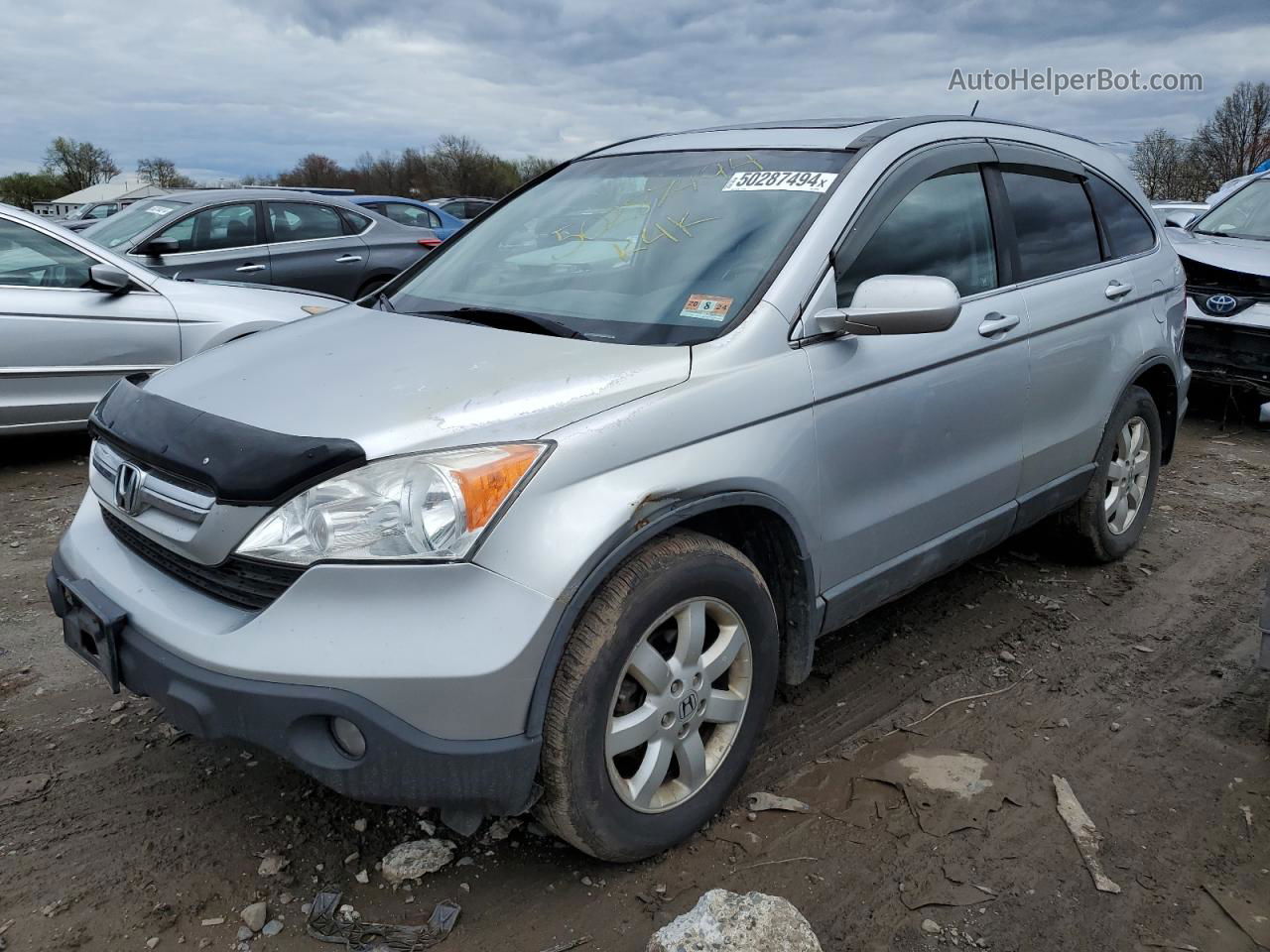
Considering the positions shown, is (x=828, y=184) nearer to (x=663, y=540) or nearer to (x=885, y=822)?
(x=663, y=540)

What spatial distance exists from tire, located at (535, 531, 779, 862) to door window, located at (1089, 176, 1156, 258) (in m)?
2.64

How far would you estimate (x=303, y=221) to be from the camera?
29.9 ft

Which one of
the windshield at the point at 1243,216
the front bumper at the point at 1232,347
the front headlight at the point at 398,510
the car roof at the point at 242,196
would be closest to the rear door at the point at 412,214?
the car roof at the point at 242,196

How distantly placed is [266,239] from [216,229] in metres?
0.44

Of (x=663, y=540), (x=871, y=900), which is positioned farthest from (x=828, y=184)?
(x=871, y=900)

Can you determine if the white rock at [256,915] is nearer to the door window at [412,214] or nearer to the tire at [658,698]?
the tire at [658,698]

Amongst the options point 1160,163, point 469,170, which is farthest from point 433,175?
point 1160,163

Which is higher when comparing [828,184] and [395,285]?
[828,184]

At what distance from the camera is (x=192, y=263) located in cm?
816

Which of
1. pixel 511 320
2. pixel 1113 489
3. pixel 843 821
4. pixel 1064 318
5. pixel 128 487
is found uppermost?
pixel 511 320

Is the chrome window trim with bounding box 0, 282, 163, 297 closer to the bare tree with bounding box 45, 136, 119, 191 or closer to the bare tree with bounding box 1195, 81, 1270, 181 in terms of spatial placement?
the bare tree with bounding box 1195, 81, 1270, 181

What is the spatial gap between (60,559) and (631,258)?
1736mm

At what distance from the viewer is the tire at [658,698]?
85.7 inches

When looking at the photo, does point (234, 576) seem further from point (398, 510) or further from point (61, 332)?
point (61, 332)
